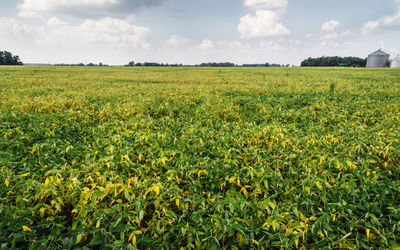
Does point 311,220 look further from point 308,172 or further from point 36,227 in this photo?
point 36,227

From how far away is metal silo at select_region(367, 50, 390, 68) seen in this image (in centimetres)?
7769

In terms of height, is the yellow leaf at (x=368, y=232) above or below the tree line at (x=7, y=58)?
below

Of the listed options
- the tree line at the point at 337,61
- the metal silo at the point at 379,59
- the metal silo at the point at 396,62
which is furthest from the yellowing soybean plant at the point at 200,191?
the tree line at the point at 337,61

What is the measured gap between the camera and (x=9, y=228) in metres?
2.22

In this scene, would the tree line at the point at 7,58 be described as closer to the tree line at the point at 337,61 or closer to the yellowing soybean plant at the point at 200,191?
the yellowing soybean plant at the point at 200,191

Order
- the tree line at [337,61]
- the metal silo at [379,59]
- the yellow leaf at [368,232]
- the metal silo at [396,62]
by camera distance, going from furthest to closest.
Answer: the tree line at [337,61] → the metal silo at [379,59] → the metal silo at [396,62] → the yellow leaf at [368,232]

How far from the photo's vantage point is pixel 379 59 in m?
78.2

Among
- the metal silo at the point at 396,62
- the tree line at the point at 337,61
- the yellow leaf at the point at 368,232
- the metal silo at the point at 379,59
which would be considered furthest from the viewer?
the tree line at the point at 337,61

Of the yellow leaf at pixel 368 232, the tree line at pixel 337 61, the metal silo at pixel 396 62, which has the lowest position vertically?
the yellow leaf at pixel 368 232

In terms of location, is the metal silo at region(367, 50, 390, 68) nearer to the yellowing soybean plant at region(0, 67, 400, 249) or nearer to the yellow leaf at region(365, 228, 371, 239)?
the yellowing soybean plant at region(0, 67, 400, 249)

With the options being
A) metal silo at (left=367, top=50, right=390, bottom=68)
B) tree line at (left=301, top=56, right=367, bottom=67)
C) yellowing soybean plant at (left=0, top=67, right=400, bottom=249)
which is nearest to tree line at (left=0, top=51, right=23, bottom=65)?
yellowing soybean plant at (left=0, top=67, right=400, bottom=249)

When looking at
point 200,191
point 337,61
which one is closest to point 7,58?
point 200,191

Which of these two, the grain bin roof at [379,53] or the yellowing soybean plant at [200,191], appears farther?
the grain bin roof at [379,53]

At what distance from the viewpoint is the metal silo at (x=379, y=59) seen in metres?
77.7
